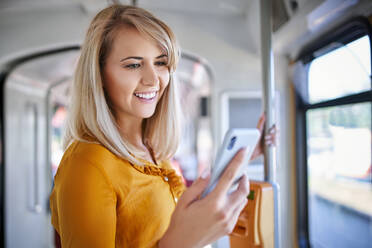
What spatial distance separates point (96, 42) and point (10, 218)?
9.79 ft

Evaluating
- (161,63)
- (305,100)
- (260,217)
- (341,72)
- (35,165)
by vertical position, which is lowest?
(35,165)

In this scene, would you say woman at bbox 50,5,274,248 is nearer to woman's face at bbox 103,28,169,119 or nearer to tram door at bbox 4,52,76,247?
woman's face at bbox 103,28,169,119

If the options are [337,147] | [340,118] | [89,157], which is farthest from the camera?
[337,147]

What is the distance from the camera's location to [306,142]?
1.50 meters

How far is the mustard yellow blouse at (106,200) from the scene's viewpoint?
71 centimetres

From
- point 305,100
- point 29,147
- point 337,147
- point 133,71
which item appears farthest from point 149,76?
point 29,147

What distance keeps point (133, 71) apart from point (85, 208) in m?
0.47

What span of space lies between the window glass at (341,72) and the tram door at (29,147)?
2.60m

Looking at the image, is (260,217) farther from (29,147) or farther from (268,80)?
(29,147)

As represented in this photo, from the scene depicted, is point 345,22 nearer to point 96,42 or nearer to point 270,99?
point 270,99

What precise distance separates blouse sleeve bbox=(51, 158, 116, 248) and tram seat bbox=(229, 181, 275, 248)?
1.80 ft

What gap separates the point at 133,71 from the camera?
3.03 feet

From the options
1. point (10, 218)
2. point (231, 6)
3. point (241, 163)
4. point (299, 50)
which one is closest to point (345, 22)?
point (299, 50)

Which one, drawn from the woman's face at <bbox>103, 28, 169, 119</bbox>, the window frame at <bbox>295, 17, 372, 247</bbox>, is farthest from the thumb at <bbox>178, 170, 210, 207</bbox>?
the window frame at <bbox>295, 17, 372, 247</bbox>
